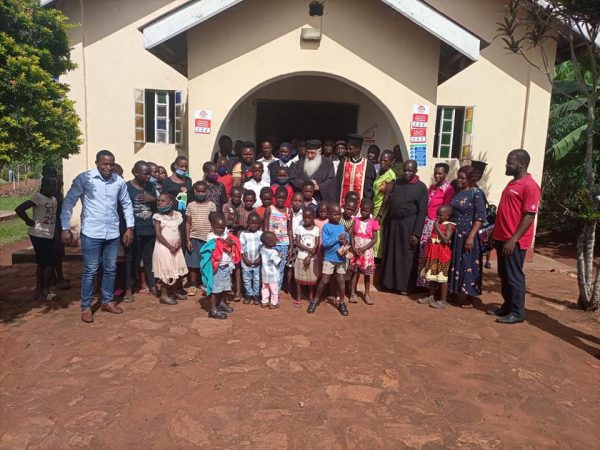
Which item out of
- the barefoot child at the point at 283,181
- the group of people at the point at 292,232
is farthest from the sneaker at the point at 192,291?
the barefoot child at the point at 283,181

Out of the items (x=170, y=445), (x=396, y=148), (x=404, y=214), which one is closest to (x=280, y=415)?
(x=170, y=445)

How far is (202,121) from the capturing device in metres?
6.70

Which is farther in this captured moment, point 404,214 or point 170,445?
point 404,214

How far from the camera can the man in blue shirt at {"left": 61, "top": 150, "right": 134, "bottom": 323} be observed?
455 cm

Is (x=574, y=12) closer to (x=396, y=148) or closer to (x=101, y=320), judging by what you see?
(x=396, y=148)

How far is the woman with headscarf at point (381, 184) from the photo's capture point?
573 cm

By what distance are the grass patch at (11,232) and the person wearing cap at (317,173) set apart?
7.21 m

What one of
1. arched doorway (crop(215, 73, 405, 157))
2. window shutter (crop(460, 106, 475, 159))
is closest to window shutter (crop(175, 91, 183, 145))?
arched doorway (crop(215, 73, 405, 157))

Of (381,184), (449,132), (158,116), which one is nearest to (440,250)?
(381,184)

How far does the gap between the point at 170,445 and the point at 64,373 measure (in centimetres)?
140

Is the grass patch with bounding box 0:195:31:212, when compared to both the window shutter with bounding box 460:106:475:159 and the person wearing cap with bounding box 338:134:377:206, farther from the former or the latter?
the window shutter with bounding box 460:106:475:159

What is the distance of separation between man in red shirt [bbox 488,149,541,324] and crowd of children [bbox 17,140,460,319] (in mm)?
605

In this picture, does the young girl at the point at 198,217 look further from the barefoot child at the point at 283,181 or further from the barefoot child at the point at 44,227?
the barefoot child at the point at 44,227

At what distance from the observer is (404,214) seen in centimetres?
566
